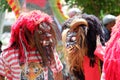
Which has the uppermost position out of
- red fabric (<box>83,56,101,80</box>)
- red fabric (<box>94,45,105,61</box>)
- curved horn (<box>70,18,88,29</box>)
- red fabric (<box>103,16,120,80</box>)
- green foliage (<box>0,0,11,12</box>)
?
red fabric (<box>103,16,120,80</box>)

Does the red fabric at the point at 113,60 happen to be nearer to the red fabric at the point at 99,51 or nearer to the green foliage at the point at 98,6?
the red fabric at the point at 99,51

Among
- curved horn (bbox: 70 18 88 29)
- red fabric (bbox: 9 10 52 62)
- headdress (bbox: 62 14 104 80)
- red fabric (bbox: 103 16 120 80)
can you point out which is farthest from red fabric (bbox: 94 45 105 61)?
red fabric (bbox: 103 16 120 80)

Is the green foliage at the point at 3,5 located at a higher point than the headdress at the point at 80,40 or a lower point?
lower

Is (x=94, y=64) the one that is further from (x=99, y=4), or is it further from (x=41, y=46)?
(x=99, y=4)

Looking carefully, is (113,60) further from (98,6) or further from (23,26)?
(98,6)

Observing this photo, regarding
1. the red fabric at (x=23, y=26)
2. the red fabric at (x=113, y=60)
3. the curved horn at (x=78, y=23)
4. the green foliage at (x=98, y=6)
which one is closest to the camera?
the red fabric at (x=113, y=60)

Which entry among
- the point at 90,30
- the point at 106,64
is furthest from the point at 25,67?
the point at 106,64

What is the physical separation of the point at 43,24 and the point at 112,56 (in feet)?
5.05

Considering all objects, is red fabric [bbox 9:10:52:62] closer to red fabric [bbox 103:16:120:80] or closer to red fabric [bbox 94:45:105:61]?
red fabric [bbox 94:45:105:61]

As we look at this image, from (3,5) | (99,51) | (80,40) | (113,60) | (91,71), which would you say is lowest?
(3,5)

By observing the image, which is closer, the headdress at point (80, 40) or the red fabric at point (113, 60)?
the red fabric at point (113, 60)

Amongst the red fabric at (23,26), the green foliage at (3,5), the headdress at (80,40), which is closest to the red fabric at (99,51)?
the headdress at (80,40)

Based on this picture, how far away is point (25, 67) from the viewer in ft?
13.3

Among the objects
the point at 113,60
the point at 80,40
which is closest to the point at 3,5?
the point at 80,40
